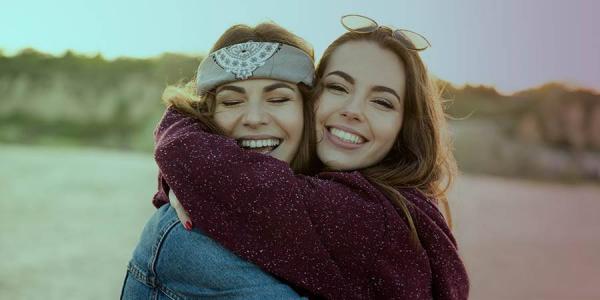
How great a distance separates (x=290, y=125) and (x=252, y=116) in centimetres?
12

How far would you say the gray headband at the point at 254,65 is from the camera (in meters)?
2.08

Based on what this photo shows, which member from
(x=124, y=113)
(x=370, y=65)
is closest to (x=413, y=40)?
(x=370, y=65)

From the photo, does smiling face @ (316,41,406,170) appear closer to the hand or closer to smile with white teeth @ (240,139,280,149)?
smile with white teeth @ (240,139,280,149)

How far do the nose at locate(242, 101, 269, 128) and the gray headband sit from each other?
85 millimetres

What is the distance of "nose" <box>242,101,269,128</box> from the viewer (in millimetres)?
2047

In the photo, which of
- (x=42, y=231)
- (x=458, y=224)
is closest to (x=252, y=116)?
(x=42, y=231)

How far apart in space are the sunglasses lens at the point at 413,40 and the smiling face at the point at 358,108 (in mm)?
72

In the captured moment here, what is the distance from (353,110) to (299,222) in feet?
1.51

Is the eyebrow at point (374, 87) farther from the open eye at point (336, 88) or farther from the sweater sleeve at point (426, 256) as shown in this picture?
the sweater sleeve at point (426, 256)

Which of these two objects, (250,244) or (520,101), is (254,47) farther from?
(520,101)

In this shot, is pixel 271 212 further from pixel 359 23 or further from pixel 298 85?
pixel 359 23

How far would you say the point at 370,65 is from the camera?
86.4 inches

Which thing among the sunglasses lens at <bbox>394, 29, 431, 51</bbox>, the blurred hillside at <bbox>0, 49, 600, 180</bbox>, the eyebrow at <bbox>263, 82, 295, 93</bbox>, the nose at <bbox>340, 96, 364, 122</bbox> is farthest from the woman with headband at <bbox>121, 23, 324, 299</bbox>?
the blurred hillside at <bbox>0, 49, 600, 180</bbox>

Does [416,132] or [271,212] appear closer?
[271,212]
